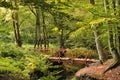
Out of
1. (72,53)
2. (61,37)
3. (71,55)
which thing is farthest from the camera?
(61,37)

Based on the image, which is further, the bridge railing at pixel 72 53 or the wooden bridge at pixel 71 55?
the bridge railing at pixel 72 53

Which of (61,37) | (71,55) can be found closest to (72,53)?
(71,55)

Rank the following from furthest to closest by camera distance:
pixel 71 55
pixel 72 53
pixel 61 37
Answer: pixel 61 37, pixel 71 55, pixel 72 53

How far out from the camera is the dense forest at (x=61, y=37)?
824cm

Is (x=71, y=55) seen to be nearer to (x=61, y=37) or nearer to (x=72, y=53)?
(x=72, y=53)

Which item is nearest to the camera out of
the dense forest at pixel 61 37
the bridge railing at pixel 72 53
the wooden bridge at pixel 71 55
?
the dense forest at pixel 61 37

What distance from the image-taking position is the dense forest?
8237 millimetres

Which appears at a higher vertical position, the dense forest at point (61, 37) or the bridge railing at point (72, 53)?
the dense forest at point (61, 37)

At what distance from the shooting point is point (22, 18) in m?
30.4

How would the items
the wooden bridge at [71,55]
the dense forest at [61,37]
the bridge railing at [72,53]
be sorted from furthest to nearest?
the bridge railing at [72,53], the wooden bridge at [71,55], the dense forest at [61,37]

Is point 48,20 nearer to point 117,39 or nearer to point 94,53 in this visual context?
point 94,53

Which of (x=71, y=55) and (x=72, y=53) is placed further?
(x=71, y=55)

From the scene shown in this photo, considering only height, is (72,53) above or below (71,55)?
above

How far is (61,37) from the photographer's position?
28.4 metres
